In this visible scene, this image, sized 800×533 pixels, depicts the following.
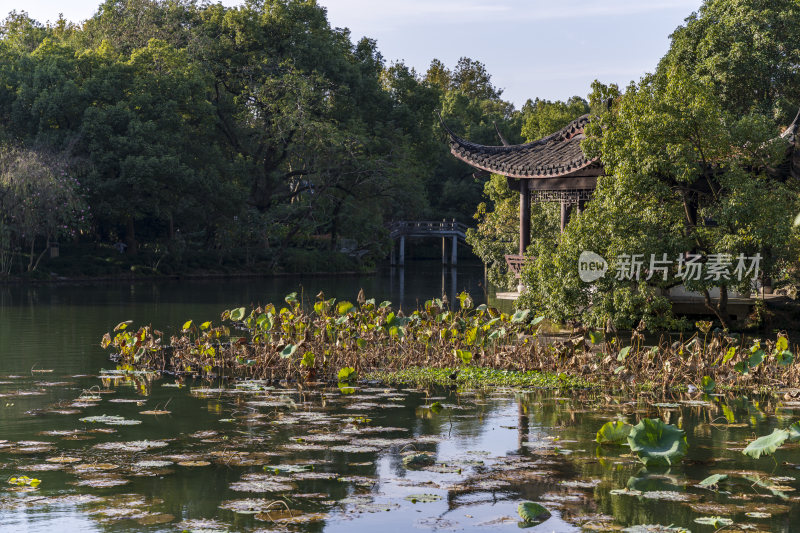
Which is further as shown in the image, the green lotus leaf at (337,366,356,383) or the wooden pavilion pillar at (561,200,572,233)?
the wooden pavilion pillar at (561,200,572,233)

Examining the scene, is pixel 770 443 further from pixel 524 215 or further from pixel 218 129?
pixel 218 129

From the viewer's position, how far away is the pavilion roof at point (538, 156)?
2017 centimetres

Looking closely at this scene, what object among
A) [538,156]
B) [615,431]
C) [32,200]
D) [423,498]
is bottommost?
[423,498]

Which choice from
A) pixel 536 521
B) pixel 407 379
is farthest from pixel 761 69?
pixel 536 521

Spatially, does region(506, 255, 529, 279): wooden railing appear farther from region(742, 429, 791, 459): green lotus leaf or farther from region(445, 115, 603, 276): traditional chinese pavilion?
region(742, 429, 791, 459): green lotus leaf

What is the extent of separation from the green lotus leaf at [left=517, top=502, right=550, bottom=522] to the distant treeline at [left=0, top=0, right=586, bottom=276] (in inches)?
1011

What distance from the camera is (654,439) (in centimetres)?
703

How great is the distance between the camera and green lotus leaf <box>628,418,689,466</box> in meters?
6.92

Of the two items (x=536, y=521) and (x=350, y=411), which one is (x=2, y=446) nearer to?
(x=350, y=411)

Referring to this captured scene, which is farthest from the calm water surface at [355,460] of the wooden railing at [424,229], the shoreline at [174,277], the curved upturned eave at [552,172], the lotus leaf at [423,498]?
the wooden railing at [424,229]

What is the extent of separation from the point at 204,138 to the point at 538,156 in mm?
22582

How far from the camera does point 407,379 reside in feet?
39.8

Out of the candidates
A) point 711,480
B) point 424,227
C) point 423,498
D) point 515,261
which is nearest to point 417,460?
point 423,498

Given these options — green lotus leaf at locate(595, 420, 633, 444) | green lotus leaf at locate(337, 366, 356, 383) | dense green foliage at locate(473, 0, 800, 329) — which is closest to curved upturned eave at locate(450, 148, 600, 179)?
dense green foliage at locate(473, 0, 800, 329)
